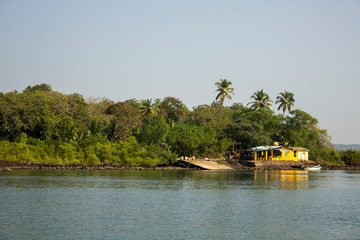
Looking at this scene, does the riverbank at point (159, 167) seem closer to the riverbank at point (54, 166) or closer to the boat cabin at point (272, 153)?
the riverbank at point (54, 166)

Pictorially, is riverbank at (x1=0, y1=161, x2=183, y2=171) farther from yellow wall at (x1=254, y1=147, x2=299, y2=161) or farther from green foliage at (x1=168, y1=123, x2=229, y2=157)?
yellow wall at (x1=254, y1=147, x2=299, y2=161)

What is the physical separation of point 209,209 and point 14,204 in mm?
15238

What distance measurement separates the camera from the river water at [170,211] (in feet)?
80.9

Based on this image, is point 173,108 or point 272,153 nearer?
point 272,153

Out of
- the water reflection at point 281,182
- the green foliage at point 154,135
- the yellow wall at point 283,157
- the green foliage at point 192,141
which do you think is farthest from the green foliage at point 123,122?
the water reflection at point 281,182

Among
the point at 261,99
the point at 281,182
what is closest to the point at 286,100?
the point at 261,99

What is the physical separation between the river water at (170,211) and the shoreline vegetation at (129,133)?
71.0ft

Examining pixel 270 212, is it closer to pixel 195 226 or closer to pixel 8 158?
pixel 195 226

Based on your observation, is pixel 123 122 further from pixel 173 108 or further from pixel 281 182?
pixel 281 182

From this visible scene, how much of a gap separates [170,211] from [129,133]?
183 feet

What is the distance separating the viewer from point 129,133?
8681 cm

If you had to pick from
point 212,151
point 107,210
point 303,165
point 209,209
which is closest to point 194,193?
point 209,209

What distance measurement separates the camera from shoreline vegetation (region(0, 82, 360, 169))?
69.3 metres

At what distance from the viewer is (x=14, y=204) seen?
1287 inches
